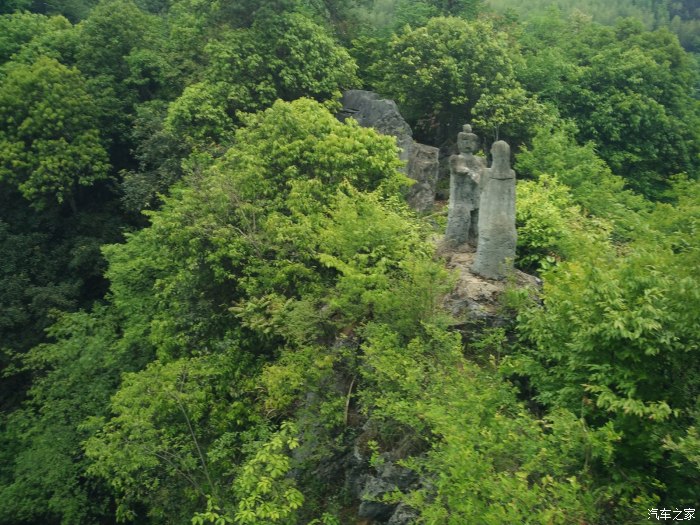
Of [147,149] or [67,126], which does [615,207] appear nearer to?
[147,149]

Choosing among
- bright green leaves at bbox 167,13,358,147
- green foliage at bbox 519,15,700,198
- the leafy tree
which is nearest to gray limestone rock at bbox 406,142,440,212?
bright green leaves at bbox 167,13,358,147

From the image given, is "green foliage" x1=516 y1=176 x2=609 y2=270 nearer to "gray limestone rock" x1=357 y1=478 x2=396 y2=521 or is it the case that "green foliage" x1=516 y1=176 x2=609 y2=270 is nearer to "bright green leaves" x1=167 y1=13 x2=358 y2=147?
"gray limestone rock" x1=357 y1=478 x2=396 y2=521

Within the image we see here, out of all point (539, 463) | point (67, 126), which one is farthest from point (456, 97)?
point (539, 463)

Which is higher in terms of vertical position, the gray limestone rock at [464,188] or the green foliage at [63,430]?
the gray limestone rock at [464,188]

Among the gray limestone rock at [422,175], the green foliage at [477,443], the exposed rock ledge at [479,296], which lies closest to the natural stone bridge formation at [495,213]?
the exposed rock ledge at [479,296]

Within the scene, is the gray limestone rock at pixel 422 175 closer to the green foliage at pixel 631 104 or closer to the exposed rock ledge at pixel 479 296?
the green foliage at pixel 631 104

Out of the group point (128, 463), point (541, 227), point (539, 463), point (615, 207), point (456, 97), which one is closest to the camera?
point (539, 463)
